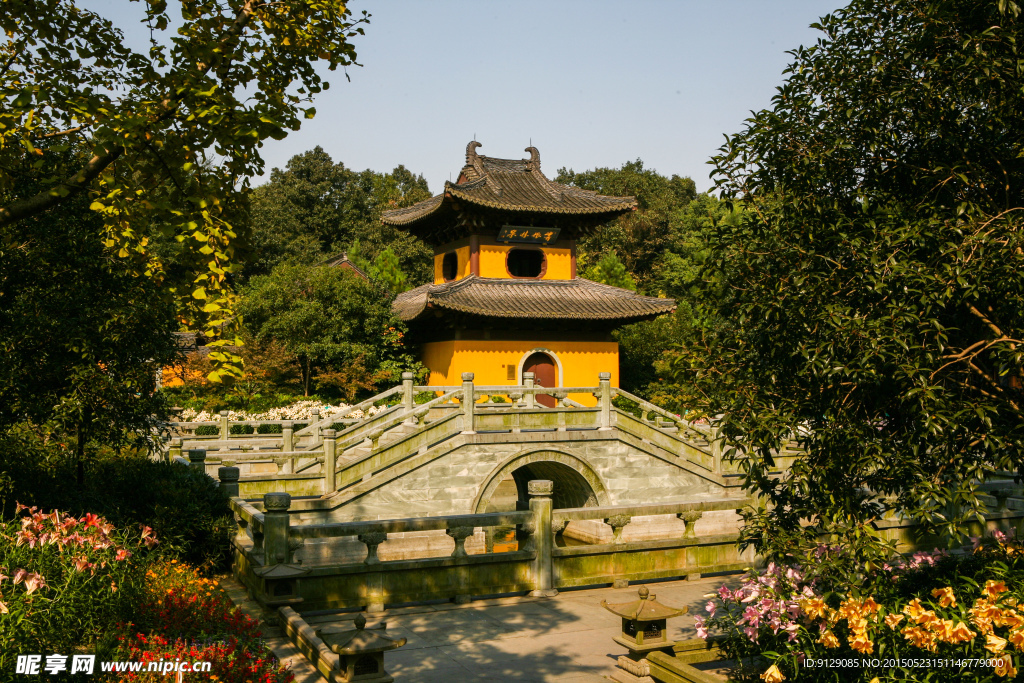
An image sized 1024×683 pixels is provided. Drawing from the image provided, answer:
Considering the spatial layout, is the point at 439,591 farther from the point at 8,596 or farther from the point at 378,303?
the point at 378,303

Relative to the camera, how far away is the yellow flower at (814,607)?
4.82 metres

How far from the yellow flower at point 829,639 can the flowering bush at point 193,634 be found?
3.50 meters

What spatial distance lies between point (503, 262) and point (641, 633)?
17158 mm

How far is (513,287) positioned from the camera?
73.8 feet

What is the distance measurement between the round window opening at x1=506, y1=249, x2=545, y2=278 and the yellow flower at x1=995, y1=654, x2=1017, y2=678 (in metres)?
19.5

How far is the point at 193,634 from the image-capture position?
19.2 ft

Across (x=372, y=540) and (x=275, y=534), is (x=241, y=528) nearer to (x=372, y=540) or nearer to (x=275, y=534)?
(x=275, y=534)

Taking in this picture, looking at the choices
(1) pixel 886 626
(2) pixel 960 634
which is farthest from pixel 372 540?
(2) pixel 960 634

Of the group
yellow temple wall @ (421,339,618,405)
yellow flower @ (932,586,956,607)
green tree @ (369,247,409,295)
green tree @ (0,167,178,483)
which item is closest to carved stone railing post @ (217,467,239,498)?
green tree @ (0,167,178,483)

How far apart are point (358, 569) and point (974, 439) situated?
6449 millimetres

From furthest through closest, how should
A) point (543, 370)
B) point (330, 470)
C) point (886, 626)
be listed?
point (543, 370)
point (330, 470)
point (886, 626)

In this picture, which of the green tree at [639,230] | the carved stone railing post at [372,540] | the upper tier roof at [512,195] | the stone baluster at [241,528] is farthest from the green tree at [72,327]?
the green tree at [639,230]

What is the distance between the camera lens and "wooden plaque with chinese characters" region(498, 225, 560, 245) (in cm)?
2264

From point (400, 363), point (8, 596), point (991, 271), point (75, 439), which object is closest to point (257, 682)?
point (8, 596)
